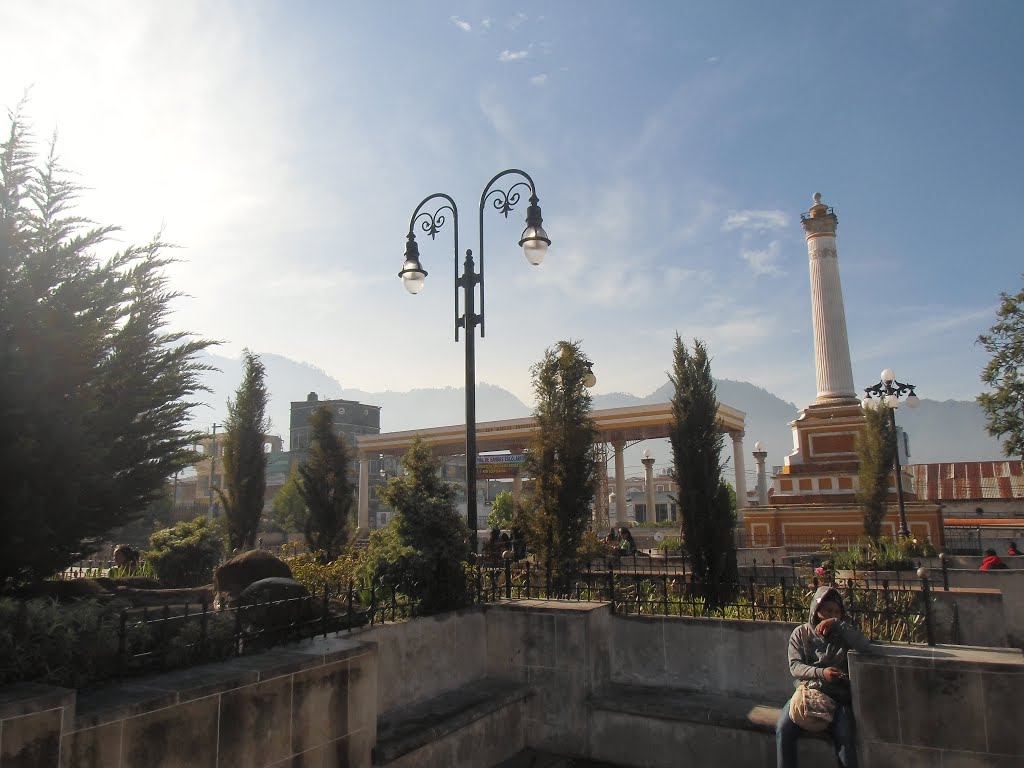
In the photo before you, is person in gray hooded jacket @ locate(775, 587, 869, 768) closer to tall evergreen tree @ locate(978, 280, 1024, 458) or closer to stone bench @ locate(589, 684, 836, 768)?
stone bench @ locate(589, 684, 836, 768)

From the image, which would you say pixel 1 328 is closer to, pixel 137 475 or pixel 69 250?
pixel 69 250

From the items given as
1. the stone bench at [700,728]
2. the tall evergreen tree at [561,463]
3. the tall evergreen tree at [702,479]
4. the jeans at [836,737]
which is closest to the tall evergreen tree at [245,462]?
the tall evergreen tree at [561,463]

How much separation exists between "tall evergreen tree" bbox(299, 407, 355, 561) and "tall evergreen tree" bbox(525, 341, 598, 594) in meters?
6.82

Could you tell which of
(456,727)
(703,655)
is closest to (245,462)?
(456,727)

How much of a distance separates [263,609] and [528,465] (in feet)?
21.4

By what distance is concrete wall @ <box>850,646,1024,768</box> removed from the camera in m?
5.10

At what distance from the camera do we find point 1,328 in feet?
19.8

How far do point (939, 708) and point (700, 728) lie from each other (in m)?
2.12

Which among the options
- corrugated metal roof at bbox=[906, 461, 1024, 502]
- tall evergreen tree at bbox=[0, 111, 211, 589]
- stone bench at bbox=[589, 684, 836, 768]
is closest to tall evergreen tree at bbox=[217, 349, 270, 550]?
tall evergreen tree at bbox=[0, 111, 211, 589]

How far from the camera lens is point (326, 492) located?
16.7 m

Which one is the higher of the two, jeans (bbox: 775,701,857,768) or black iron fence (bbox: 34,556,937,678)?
black iron fence (bbox: 34,556,937,678)

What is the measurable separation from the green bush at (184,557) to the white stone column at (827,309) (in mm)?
27974

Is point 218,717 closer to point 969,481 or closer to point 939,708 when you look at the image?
point 939,708

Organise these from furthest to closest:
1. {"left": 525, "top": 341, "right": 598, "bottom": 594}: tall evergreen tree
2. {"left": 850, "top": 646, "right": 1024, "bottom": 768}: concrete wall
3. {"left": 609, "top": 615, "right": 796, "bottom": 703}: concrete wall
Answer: {"left": 525, "top": 341, "right": 598, "bottom": 594}: tall evergreen tree
{"left": 609, "top": 615, "right": 796, "bottom": 703}: concrete wall
{"left": 850, "top": 646, "right": 1024, "bottom": 768}: concrete wall
